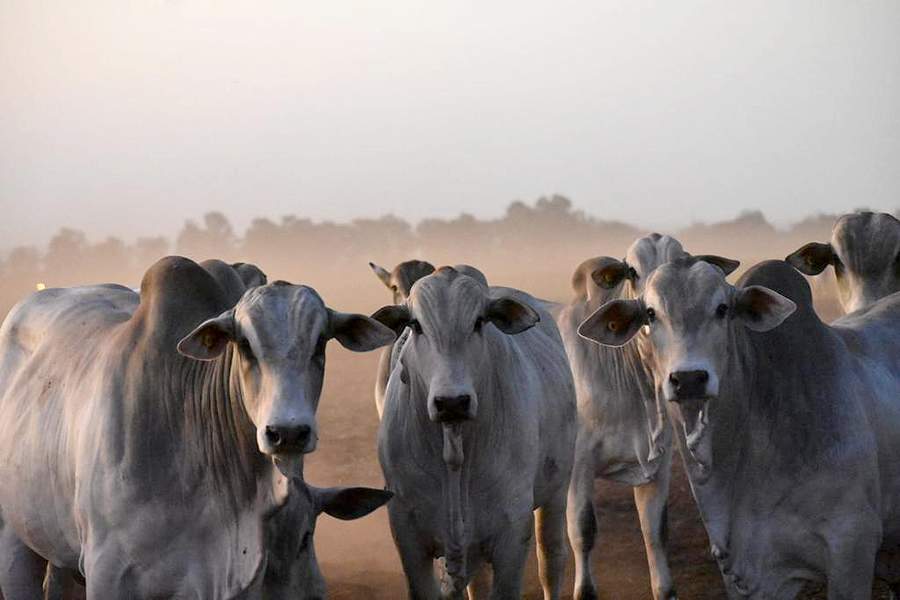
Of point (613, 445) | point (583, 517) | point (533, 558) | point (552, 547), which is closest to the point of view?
point (552, 547)

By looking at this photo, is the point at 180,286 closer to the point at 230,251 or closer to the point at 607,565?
the point at 607,565

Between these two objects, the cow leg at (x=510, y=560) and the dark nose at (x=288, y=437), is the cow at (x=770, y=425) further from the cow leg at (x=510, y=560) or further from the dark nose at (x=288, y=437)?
the dark nose at (x=288, y=437)

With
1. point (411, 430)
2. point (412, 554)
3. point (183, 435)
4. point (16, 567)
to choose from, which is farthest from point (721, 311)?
point (16, 567)

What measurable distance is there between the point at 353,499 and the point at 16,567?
1.83 meters

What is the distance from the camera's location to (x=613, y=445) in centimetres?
938

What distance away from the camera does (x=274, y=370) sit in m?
5.37

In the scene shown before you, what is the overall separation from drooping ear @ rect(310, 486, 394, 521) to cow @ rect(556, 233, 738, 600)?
3197mm

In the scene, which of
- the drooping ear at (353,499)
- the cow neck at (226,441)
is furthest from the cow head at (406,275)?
the cow neck at (226,441)

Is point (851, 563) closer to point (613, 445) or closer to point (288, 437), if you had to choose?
point (288, 437)

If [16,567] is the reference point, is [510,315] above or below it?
above

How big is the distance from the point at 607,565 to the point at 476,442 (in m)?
4.33

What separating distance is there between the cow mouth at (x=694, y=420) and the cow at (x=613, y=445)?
3.10 meters

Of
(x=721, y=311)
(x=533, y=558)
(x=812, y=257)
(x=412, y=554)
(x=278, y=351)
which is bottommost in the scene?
(x=533, y=558)

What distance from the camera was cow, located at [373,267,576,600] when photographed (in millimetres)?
6535
